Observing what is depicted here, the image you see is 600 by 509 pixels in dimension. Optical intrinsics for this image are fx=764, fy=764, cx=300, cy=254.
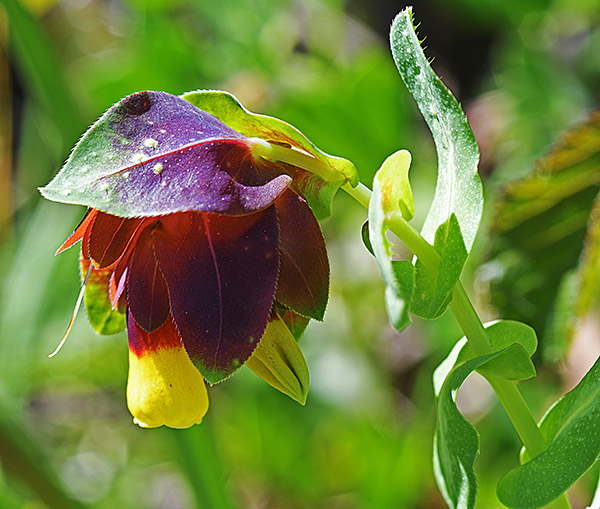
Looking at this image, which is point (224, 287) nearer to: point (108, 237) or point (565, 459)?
point (108, 237)

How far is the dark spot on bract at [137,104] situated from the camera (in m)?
0.50

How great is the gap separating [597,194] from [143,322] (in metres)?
0.72

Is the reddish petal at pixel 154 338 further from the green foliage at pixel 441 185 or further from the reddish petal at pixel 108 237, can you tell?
the green foliage at pixel 441 185

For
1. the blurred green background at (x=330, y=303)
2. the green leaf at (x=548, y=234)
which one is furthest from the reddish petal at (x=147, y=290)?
the blurred green background at (x=330, y=303)

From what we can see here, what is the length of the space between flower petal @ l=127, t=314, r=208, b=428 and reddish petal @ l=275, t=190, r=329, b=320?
8 centimetres

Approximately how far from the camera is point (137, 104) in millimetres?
508

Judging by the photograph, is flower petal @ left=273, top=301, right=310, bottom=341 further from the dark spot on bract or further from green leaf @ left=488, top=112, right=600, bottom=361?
green leaf @ left=488, top=112, right=600, bottom=361

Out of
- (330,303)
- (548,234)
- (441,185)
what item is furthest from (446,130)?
(330,303)

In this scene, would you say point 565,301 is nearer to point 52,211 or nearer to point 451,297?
point 451,297

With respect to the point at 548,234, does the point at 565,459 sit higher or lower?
higher

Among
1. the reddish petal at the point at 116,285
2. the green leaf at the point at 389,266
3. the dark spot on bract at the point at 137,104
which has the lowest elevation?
the reddish petal at the point at 116,285

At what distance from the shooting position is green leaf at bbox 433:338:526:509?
52 cm

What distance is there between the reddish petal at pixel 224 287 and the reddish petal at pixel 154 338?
4cm

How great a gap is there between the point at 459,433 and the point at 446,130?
221 mm
